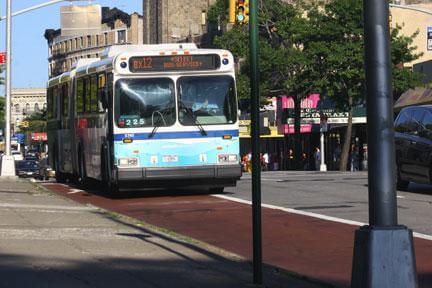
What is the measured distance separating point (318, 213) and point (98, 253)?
5576 mm

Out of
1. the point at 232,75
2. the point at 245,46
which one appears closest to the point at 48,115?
the point at 232,75

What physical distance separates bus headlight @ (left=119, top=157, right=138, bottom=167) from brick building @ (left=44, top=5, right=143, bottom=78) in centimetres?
10319

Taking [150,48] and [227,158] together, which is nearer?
[227,158]

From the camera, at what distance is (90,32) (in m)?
131

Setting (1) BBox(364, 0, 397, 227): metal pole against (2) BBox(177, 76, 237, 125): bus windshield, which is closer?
(1) BBox(364, 0, 397, 227): metal pole

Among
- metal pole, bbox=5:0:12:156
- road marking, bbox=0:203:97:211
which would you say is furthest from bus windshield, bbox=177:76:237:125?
metal pole, bbox=5:0:12:156

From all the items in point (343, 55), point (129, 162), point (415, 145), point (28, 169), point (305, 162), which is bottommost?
point (28, 169)

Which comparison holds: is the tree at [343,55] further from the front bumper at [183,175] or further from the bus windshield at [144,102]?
the bus windshield at [144,102]

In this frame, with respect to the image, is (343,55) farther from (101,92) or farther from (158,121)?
(158,121)

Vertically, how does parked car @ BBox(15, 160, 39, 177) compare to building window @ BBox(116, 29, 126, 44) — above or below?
below

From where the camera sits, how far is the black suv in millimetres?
17719

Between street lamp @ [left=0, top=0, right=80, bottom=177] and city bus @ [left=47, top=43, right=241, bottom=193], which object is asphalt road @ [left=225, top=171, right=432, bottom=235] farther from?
street lamp @ [left=0, top=0, right=80, bottom=177]

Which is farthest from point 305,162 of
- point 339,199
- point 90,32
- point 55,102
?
point 90,32

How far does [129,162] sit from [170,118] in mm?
1342
